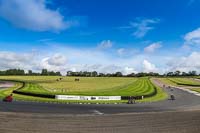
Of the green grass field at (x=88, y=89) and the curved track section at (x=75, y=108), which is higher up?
the green grass field at (x=88, y=89)

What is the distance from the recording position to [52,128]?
17719 mm

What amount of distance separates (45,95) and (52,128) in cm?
4420

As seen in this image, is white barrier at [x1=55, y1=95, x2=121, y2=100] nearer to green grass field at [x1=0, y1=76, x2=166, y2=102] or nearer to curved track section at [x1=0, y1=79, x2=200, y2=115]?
green grass field at [x1=0, y1=76, x2=166, y2=102]

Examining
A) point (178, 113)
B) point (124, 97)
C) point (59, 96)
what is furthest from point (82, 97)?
point (178, 113)

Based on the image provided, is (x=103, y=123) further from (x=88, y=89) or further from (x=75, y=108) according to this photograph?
(x=88, y=89)

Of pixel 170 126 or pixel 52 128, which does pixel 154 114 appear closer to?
pixel 170 126

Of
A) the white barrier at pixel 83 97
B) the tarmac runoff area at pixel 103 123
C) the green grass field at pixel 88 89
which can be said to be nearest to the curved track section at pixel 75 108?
the white barrier at pixel 83 97

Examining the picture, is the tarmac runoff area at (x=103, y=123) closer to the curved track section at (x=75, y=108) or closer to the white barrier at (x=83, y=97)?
the curved track section at (x=75, y=108)

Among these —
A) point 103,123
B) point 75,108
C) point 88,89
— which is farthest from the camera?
point 88,89

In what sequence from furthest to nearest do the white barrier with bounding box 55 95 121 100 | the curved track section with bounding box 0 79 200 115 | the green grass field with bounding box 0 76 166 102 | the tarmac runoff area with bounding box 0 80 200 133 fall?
the green grass field with bounding box 0 76 166 102 < the white barrier with bounding box 55 95 121 100 < the curved track section with bounding box 0 79 200 115 < the tarmac runoff area with bounding box 0 80 200 133

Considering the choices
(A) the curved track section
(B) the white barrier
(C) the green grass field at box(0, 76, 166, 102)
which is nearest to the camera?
(A) the curved track section

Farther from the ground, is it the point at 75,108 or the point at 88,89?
the point at 88,89

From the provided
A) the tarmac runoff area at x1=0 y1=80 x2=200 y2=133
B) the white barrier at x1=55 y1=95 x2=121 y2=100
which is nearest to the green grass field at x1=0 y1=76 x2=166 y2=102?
the white barrier at x1=55 y1=95 x2=121 y2=100

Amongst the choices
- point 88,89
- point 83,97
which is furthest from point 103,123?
point 88,89
